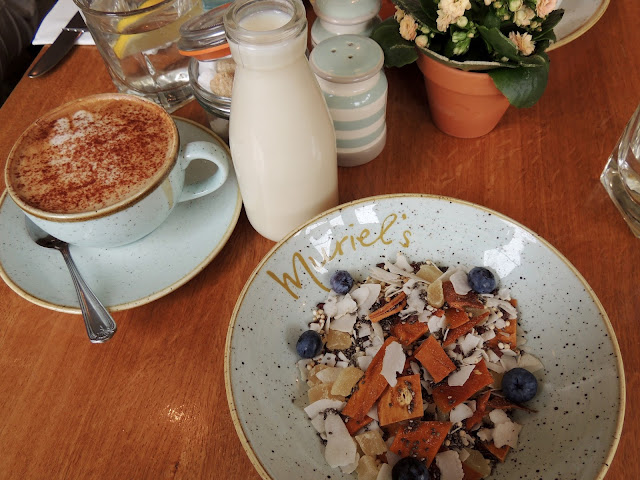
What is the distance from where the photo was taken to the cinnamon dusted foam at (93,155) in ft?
1.96

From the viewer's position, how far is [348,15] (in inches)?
30.3

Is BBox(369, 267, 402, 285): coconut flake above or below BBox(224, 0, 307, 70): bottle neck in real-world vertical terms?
below

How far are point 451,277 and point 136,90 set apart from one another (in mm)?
625

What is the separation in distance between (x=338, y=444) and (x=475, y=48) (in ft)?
1.78

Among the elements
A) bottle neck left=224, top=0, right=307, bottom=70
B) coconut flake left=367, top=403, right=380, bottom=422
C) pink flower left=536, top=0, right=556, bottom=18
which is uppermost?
bottle neck left=224, top=0, right=307, bottom=70

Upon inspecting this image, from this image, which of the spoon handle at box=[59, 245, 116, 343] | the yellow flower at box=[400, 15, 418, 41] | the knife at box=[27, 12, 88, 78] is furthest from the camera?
the knife at box=[27, 12, 88, 78]

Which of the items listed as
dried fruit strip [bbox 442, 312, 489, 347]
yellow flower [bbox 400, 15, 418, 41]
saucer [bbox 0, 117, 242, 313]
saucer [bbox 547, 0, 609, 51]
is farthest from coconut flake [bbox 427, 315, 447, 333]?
saucer [bbox 547, 0, 609, 51]

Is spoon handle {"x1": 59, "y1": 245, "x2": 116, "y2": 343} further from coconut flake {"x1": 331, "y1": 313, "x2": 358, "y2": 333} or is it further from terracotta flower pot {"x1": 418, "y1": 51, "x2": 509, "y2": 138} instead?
terracotta flower pot {"x1": 418, "y1": 51, "x2": 509, "y2": 138}

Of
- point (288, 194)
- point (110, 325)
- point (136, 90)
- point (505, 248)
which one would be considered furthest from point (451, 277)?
point (136, 90)

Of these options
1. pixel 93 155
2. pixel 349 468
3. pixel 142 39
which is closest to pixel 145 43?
pixel 142 39

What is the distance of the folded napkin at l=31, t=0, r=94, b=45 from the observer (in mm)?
1003

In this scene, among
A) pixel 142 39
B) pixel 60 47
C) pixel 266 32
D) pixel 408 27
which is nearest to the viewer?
pixel 266 32

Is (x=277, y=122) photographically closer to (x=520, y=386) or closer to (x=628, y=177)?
(x=520, y=386)

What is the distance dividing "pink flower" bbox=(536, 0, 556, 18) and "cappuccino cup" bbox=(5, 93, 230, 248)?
16.5 inches
